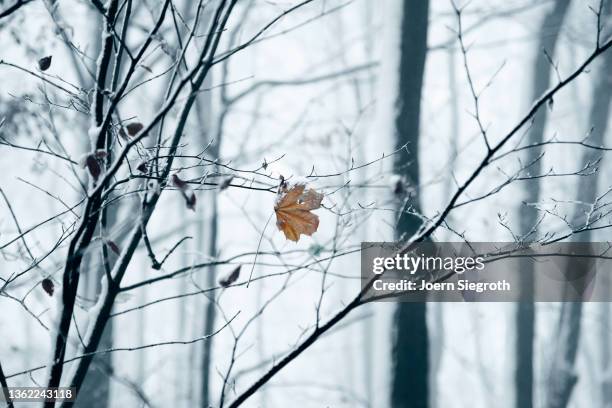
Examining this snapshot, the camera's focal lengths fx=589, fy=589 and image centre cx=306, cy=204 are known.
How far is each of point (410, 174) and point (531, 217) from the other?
6.51 ft

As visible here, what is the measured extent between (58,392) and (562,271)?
4.23m

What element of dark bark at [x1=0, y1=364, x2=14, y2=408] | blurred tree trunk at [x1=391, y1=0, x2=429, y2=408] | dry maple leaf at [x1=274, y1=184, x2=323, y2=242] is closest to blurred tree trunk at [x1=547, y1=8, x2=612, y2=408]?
blurred tree trunk at [x1=391, y1=0, x2=429, y2=408]

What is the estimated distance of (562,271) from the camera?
4750 mm

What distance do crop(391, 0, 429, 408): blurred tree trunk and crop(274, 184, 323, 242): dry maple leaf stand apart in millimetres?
1055

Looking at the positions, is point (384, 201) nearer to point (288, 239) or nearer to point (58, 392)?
point (288, 239)

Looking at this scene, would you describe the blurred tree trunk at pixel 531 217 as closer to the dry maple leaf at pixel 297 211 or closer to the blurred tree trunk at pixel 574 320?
the blurred tree trunk at pixel 574 320

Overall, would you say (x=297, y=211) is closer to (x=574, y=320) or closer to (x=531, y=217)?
(x=531, y=217)

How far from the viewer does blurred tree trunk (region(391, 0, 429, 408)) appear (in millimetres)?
2918

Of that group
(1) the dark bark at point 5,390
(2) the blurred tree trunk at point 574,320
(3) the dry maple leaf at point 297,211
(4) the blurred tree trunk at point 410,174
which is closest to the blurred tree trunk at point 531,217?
(2) the blurred tree trunk at point 574,320

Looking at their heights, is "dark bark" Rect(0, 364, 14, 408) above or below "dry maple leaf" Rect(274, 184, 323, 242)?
below

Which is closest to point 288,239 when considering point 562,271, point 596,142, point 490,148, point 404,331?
point 490,148

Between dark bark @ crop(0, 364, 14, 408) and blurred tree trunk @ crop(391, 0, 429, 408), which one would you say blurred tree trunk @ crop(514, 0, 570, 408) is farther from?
dark bark @ crop(0, 364, 14, 408)

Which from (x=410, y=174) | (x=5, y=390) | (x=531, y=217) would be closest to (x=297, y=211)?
(x=5, y=390)

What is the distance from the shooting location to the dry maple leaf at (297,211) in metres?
1.63
